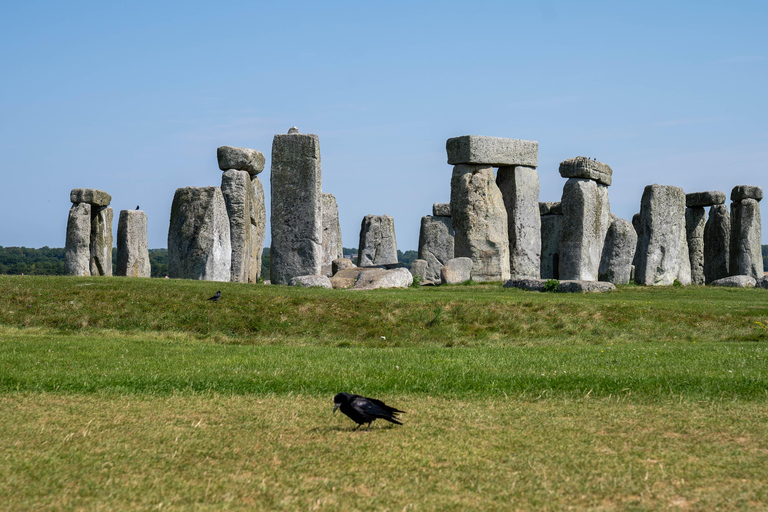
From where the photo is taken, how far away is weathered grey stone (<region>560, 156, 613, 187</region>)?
82.2 feet

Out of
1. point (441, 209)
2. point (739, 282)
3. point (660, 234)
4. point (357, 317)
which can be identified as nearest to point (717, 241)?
point (739, 282)

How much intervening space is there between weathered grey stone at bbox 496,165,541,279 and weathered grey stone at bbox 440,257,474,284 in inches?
92.2

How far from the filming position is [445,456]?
5.43 metres

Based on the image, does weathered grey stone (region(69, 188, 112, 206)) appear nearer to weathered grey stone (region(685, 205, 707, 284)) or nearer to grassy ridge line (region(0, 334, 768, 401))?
grassy ridge line (region(0, 334, 768, 401))

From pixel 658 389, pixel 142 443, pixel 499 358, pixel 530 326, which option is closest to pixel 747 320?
pixel 530 326

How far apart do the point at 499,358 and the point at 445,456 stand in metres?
5.15

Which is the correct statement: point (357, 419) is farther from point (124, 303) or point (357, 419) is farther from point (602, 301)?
point (602, 301)

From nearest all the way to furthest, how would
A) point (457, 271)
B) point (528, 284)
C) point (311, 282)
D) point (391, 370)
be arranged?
point (391, 370), point (311, 282), point (528, 284), point (457, 271)

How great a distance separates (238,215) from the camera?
2164 cm

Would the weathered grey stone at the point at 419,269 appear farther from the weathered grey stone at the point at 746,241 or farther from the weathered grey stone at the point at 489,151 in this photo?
the weathered grey stone at the point at 746,241

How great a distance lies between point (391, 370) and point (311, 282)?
11.0 m

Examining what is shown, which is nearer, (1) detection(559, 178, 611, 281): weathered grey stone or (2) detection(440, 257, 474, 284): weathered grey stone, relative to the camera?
(2) detection(440, 257, 474, 284): weathered grey stone

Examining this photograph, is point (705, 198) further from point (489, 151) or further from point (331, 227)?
point (331, 227)

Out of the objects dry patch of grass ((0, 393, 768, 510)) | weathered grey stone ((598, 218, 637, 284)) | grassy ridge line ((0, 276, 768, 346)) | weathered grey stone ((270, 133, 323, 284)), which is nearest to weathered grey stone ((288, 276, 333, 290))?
weathered grey stone ((270, 133, 323, 284))
